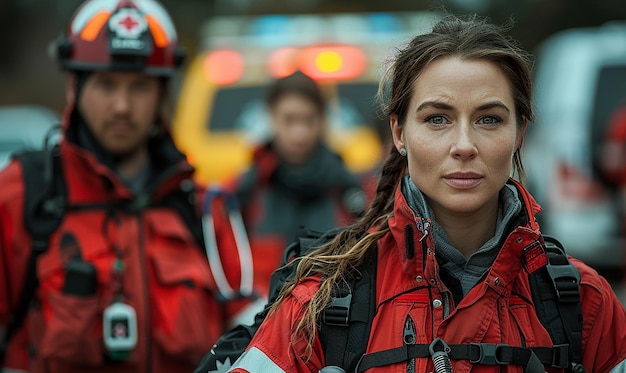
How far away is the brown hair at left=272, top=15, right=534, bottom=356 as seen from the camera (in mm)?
3283

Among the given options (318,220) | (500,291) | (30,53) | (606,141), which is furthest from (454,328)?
(30,53)

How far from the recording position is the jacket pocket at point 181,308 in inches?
183

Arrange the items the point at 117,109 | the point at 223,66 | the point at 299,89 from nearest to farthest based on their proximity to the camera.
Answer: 1. the point at 117,109
2. the point at 299,89
3. the point at 223,66

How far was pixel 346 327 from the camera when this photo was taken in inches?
127

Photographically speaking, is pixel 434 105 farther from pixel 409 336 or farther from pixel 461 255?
pixel 409 336

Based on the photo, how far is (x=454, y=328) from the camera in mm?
3150

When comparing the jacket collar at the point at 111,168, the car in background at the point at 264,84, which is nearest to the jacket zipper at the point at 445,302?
the jacket collar at the point at 111,168

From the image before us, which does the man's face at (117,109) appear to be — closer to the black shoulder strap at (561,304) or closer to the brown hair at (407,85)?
the brown hair at (407,85)

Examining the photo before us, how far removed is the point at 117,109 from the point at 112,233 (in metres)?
0.53

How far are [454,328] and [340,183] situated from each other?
3.64 metres

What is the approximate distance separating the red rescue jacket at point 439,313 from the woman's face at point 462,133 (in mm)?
123

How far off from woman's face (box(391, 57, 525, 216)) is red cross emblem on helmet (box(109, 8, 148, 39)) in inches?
79.5

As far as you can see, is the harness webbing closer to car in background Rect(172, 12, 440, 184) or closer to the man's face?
the man's face

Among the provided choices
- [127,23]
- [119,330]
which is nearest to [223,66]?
[127,23]
